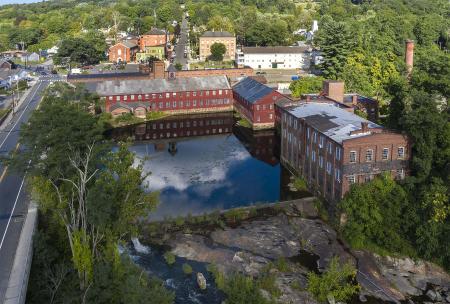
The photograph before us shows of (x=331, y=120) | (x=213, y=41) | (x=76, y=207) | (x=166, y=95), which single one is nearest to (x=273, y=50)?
(x=213, y=41)

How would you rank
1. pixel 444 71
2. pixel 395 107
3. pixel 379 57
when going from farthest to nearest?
pixel 379 57 → pixel 444 71 → pixel 395 107

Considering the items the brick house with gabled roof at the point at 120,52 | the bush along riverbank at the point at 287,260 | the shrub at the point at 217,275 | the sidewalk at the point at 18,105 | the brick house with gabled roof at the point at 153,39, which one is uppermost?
the brick house with gabled roof at the point at 153,39

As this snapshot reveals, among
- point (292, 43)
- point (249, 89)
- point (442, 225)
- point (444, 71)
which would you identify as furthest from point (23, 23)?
point (442, 225)

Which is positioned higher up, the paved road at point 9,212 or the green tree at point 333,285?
the paved road at point 9,212

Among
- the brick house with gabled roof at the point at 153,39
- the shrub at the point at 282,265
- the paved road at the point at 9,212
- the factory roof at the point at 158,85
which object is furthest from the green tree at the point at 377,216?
the brick house with gabled roof at the point at 153,39

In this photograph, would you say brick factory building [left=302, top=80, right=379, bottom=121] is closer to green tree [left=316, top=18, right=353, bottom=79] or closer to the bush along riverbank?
green tree [left=316, top=18, right=353, bottom=79]

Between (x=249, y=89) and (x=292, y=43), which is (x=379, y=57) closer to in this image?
(x=249, y=89)

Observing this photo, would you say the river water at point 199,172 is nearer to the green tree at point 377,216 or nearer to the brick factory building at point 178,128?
the brick factory building at point 178,128
